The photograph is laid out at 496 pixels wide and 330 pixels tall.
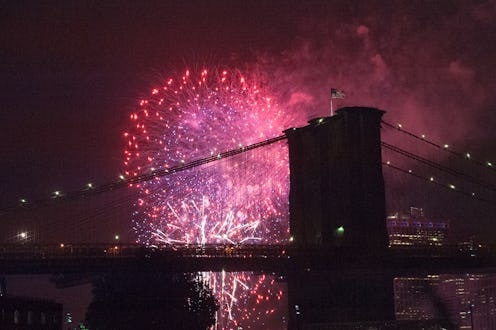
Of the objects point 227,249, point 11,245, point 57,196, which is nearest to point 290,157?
point 227,249

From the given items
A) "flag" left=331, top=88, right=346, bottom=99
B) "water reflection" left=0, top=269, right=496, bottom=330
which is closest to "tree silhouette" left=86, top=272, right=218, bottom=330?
"water reflection" left=0, top=269, right=496, bottom=330

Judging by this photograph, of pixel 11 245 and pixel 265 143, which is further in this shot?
pixel 265 143

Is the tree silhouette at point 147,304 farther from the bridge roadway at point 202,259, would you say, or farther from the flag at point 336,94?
the flag at point 336,94

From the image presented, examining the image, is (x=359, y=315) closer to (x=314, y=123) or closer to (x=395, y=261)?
(x=395, y=261)

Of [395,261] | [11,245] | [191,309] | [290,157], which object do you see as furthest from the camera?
[290,157]

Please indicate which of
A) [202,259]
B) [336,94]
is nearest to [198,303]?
[202,259]

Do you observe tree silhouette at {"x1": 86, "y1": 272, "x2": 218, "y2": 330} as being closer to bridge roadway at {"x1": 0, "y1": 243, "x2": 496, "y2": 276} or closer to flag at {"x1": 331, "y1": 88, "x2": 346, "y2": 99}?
bridge roadway at {"x1": 0, "y1": 243, "x2": 496, "y2": 276}

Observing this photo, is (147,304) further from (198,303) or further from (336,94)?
(336,94)
